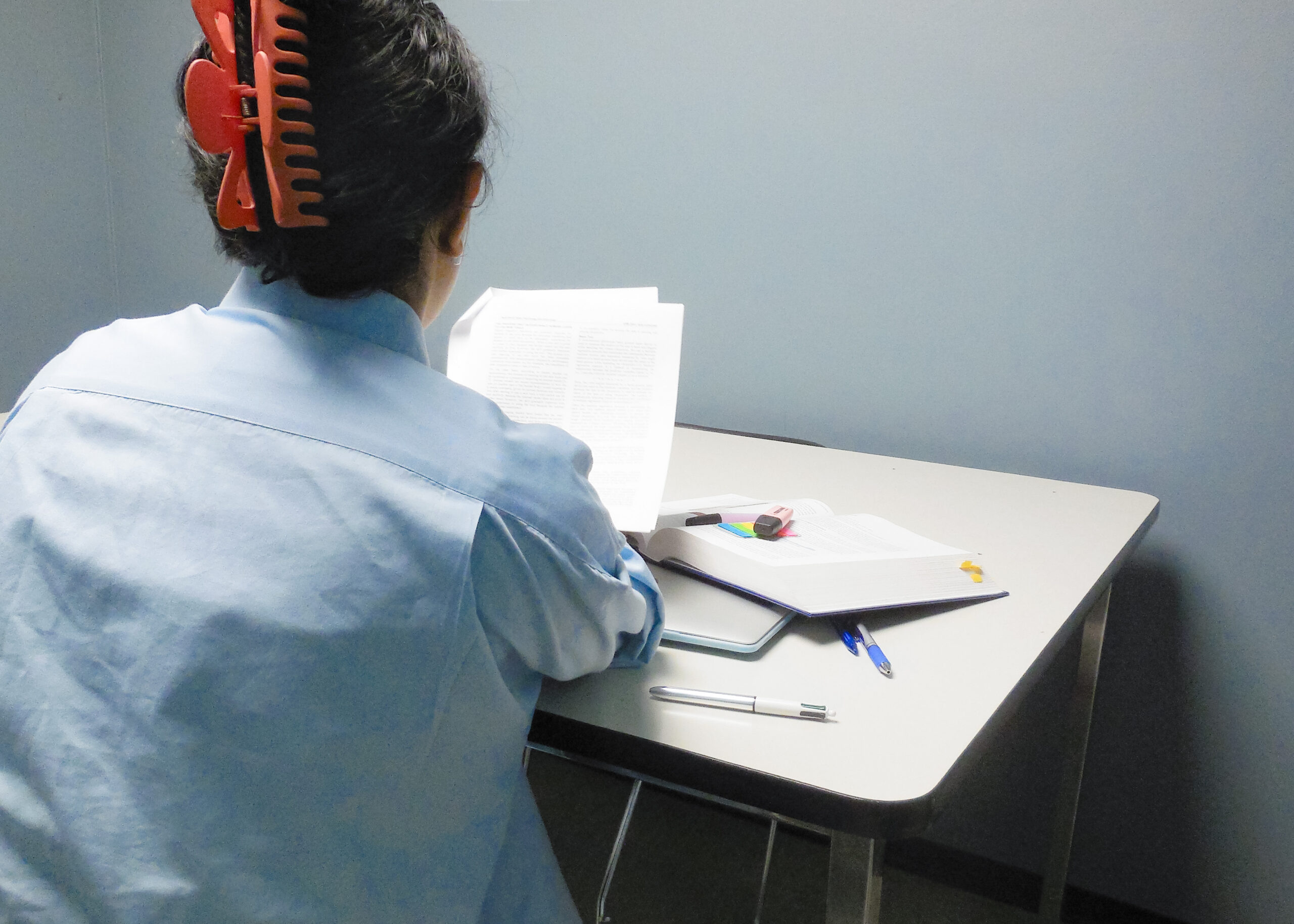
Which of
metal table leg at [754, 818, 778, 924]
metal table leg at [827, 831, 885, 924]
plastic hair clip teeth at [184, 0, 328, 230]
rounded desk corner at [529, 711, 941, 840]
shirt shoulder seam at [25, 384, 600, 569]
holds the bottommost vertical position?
metal table leg at [754, 818, 778, 924]

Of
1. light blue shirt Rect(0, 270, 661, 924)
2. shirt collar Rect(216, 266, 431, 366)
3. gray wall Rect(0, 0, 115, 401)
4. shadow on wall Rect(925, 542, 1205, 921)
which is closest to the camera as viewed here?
light blue shirt Rect(0, 270, 661, 924)

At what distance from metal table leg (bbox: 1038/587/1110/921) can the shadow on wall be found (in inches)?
1.9

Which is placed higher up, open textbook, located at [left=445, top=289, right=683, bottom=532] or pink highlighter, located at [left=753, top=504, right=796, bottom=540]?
open textbook, located at [left=445, top=289, right=683, bottom=532]

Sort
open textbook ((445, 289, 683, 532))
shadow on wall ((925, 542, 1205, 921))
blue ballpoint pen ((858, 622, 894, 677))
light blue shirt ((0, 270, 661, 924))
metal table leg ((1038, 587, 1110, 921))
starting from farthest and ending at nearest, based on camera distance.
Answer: shadow on wall ((925, 542, 1205, 921)) < metal table leg ((1038, 587, 1110, 921)) < open textbook ((445, 289, 683, 532)) < blue ballpoint pen ((858, 622, 894, 677)) < light blue shirt ((0, 270, 661, 924))

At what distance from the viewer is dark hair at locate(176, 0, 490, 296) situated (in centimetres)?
58

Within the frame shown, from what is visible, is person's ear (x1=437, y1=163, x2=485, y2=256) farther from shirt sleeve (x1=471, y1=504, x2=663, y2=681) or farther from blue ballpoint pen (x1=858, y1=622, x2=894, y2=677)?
blue ballpoint pen (x1=858, y1=622, x2=894, y2=677)

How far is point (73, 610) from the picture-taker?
53 centimetres

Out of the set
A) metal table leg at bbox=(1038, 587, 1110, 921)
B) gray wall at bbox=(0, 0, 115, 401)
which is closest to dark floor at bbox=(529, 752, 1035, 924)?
metal table leg at bbox=(1038, 587, 1110, 921)

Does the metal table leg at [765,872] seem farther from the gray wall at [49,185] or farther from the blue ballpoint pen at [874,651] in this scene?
the gray wall at [49,185]

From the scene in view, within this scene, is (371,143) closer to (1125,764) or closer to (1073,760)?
(1073,760)

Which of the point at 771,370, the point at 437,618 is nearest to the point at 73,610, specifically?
the point at 437,618

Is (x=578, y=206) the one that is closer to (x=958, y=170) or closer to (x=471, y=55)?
(x=958, y=170)

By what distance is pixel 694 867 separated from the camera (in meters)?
1.67

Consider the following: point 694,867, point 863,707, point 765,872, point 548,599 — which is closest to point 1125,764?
point 765,872
